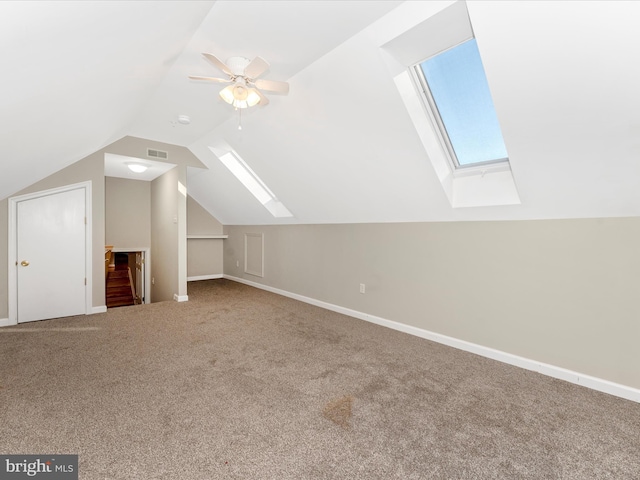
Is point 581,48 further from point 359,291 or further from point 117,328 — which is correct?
point 117,328

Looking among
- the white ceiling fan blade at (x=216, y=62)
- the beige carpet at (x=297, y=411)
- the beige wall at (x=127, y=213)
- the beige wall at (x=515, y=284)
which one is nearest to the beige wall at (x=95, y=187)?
the beige carpet at (x=297, y=411)

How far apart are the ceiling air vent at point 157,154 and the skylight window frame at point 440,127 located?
4.12m

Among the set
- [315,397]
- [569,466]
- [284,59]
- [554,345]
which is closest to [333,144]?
[284,59]

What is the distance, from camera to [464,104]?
2.51 m

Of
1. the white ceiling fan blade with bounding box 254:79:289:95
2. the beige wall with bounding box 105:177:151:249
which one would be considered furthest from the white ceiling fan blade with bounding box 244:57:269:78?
the beige wall with bounding box 105:177:151:249

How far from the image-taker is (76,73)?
68.1 inches

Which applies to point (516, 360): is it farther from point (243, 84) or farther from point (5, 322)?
point (5, 322)

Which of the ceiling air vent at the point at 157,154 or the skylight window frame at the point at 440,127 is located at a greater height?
the ceiling air vent at the point at 157,154

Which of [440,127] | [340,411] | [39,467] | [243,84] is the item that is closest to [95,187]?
[243,84]

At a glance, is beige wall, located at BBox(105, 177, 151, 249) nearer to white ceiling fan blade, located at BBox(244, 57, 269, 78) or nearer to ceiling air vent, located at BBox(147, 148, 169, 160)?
ceiling air vent, located at BBox(147, 148, 169, 160)

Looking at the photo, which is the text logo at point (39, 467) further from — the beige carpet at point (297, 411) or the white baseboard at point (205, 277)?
the white baseboard at point (205, 277)

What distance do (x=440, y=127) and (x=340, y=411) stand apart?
8.07 ft

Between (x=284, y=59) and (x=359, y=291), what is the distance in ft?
9.46

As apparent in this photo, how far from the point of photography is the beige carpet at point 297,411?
157cm
